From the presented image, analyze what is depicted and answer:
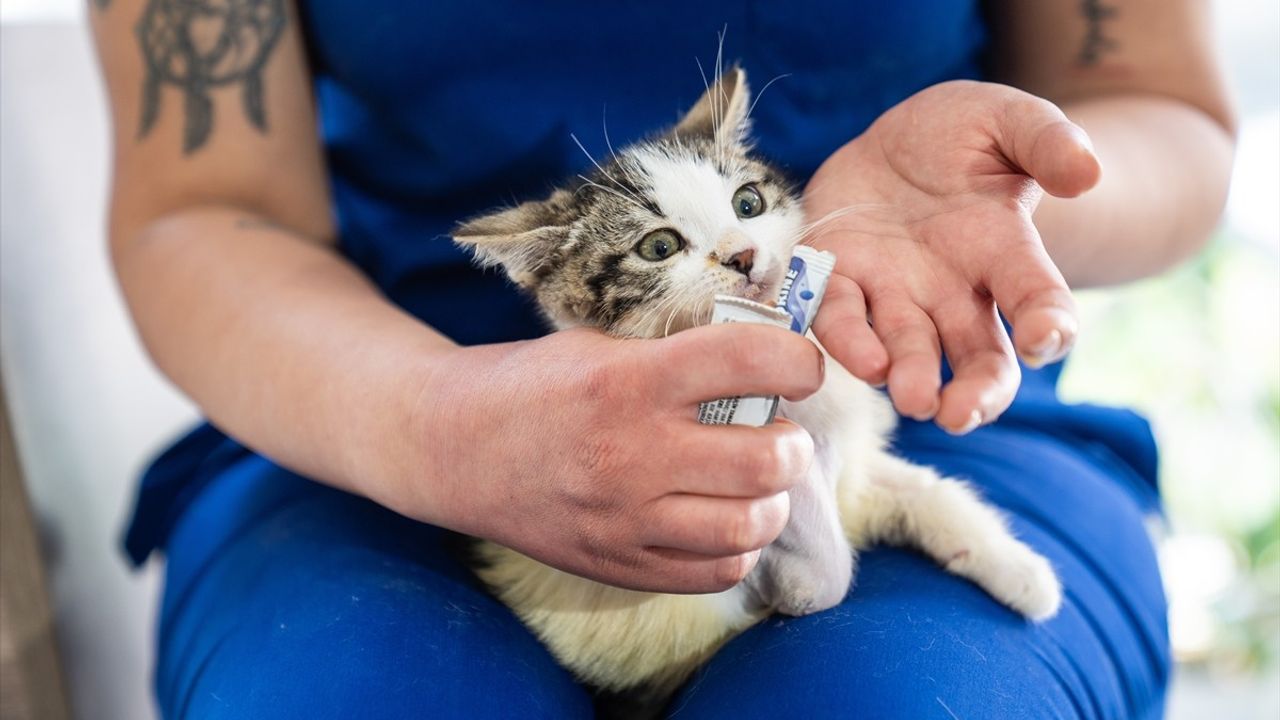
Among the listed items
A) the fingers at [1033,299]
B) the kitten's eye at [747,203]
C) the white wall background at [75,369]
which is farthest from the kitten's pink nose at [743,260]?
the white wall background at [75,369]

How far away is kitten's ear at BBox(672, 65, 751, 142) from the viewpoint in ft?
3.35

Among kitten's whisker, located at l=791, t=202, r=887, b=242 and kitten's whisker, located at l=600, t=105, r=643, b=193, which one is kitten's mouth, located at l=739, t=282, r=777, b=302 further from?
kitten's whisker, located at l=600, t=105, r=643, b=193

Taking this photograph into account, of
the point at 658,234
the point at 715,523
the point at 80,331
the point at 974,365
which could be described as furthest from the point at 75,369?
the point at 974,365

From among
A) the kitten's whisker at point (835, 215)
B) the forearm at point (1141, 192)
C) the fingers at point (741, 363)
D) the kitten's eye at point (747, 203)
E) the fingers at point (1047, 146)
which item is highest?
the fingers at point (1047, 146)

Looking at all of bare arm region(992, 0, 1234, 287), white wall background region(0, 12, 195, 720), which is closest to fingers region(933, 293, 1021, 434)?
bare arm region(992, 0, 1234, 287)

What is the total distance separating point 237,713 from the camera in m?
0.80

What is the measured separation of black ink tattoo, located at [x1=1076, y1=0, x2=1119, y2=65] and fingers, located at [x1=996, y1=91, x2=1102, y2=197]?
0.57 m

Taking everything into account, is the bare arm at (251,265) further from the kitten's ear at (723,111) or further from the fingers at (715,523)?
the kitten's ear at (723,111)

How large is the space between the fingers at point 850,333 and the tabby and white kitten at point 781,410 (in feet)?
0.44

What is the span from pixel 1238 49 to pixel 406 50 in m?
1.41

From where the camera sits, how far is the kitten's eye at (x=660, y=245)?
3.10 ft

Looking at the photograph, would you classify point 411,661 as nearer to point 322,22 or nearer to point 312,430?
point 312,430

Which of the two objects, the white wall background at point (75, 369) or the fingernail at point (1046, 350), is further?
the white wall background at point (75, 369)

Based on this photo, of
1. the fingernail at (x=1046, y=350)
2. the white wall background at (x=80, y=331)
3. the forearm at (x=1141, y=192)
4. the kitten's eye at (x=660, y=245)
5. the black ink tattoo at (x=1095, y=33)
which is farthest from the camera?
the white wall background at (x=80, y=331)
